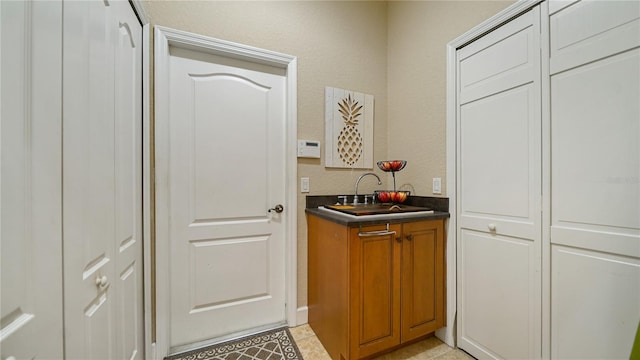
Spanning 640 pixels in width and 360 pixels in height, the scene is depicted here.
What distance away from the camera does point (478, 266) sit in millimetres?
1546

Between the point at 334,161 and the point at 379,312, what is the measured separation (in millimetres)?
1149

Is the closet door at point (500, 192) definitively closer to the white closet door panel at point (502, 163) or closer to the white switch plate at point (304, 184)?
the white closet door panel at point (502, 163)

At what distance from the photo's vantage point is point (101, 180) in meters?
0.93

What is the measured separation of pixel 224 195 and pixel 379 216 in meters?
1.10

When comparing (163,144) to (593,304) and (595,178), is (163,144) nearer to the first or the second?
(595,178)

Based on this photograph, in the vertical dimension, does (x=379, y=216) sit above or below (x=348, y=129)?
below

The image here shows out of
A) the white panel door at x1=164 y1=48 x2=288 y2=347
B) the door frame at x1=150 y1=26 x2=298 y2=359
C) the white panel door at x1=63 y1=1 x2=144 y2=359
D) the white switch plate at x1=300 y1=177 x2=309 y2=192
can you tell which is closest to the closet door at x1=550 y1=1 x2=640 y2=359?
the white switch plate at x1=300 y1=177 x2=309 y2=192

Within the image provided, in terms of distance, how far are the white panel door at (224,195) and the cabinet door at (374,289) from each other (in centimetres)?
74

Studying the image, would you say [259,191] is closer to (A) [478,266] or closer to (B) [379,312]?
(B) [379,312]

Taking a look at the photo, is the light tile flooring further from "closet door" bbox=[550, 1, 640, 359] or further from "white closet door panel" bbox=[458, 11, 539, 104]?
"white closet door panel" bbox=[458, 11, 539, 104]

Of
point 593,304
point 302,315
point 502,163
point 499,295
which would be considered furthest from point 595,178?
point 302,315

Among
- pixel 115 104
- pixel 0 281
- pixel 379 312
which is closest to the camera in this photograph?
pixel 0 281

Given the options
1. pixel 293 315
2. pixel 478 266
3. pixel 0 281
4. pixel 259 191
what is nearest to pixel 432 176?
pixel 478 266

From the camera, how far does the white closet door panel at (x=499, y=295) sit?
4.28 feet
